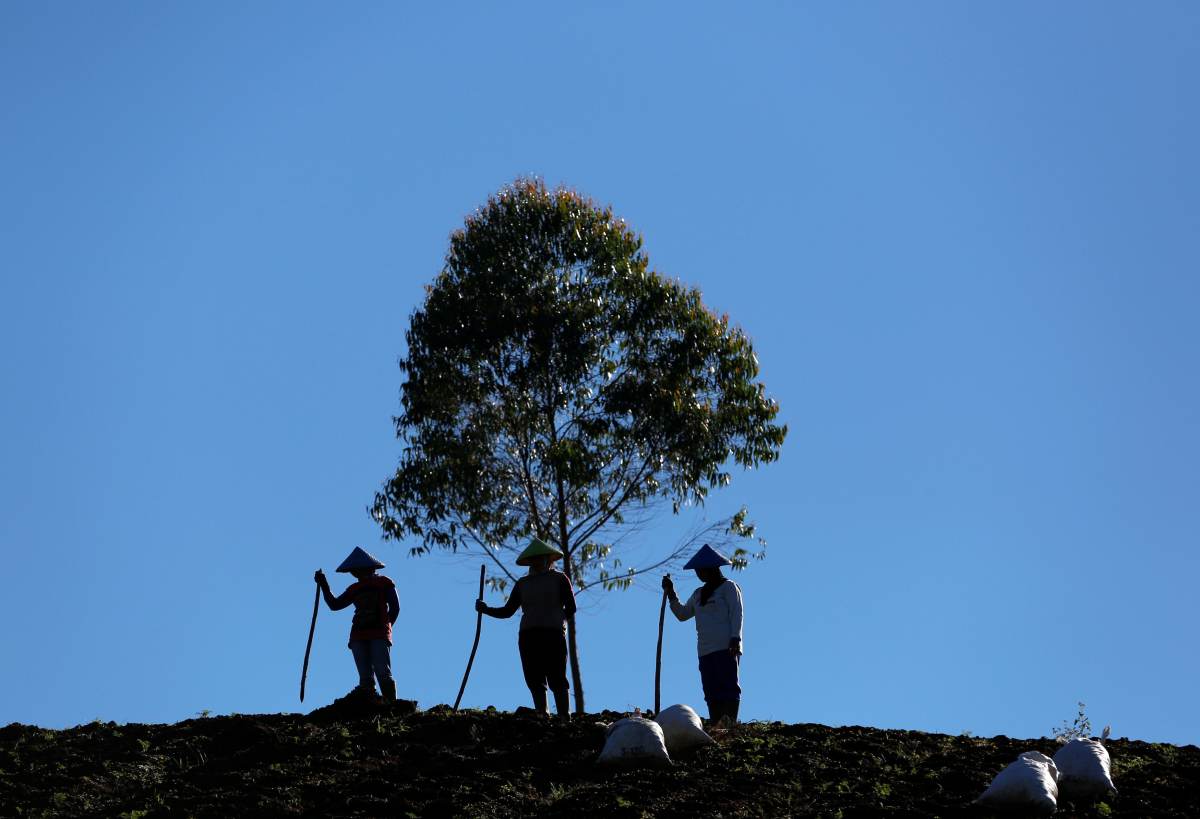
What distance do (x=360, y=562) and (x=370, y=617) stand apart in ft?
2.15

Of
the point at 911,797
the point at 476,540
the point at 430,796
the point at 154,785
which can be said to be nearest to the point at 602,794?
the point at 430,796

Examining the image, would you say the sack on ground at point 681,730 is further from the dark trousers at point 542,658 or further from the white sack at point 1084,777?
the white sack at point 1084,777

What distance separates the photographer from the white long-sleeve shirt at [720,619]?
18.8 metres

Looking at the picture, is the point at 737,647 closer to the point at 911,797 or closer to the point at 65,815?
the point at 911,797

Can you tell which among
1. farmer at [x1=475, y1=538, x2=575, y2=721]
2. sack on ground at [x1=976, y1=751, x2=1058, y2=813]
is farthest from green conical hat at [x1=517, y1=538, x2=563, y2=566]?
sack on ground at [x1=976, y1=751, x2=1058, y2=813]

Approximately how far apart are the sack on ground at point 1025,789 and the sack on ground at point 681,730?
3.14 metres

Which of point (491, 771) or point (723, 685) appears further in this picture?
point (723, 685)

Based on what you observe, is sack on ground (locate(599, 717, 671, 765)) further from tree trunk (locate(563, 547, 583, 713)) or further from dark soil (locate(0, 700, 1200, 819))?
tree trunk (locate(563, 547, 583, 713))

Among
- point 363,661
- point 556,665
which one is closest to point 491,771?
point 556,665

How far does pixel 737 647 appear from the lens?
18.7 metres

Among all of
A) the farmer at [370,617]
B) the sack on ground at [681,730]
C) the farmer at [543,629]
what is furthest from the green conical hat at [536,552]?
the sack on ground at [681,730]

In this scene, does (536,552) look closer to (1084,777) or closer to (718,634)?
(718,634)

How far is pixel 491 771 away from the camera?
54.6 ft

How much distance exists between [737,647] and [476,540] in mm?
10618
